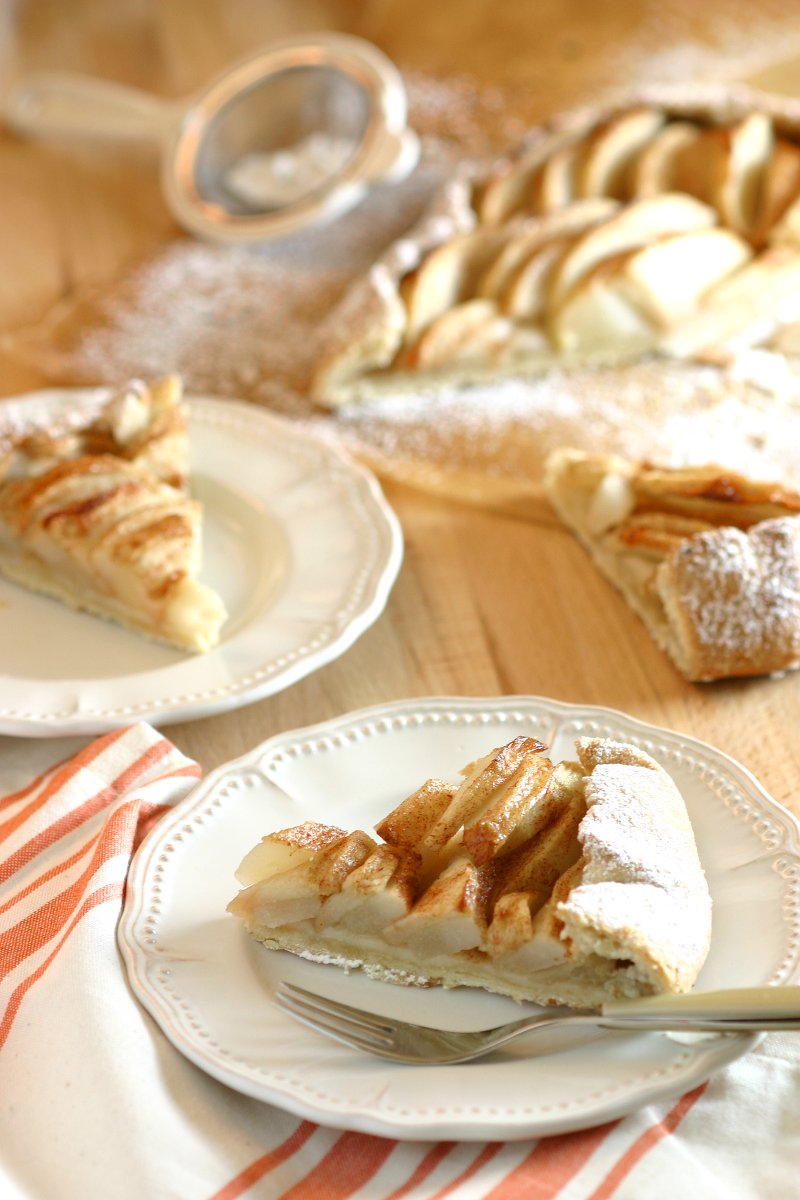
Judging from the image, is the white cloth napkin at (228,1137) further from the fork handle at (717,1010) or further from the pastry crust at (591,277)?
the pastry crust at (591,277)

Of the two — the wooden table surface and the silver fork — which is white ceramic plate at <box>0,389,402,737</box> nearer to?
the wooden table surface

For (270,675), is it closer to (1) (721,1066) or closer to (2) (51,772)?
(2) (51,772)

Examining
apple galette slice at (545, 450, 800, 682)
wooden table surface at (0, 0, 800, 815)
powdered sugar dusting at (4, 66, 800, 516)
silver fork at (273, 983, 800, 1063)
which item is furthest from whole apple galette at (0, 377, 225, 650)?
silver fork at (273, 983, 800, 1063)

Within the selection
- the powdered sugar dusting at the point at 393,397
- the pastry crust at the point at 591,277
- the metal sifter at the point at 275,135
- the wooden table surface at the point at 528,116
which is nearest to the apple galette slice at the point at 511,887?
the wooden table surface at the point at 528,116

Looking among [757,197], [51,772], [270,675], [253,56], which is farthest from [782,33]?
[51,772]

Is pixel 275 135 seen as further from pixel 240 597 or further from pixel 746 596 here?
pixel 746 596

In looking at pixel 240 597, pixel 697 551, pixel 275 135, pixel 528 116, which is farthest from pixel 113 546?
pixel 528 116
